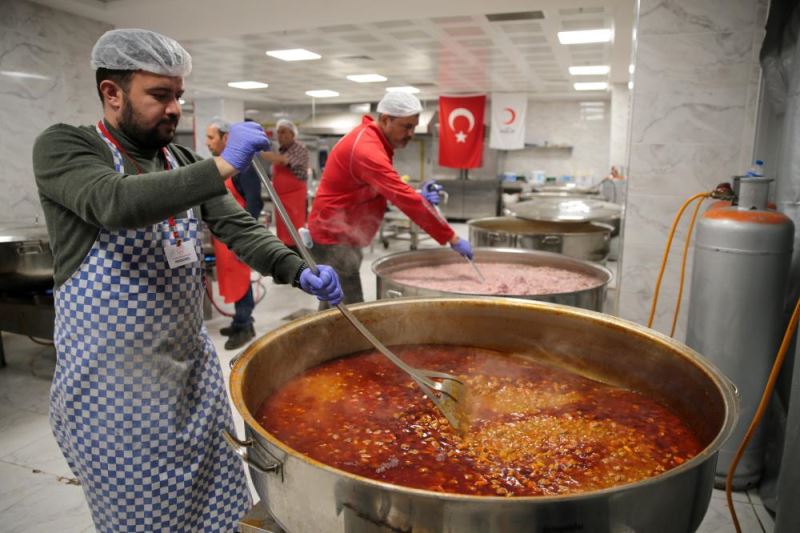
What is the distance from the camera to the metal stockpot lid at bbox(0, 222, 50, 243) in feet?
9.56

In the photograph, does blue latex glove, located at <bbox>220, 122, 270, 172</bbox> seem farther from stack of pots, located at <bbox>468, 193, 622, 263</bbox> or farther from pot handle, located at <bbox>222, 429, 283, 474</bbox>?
stack of pots, located at <bbox>468, 193, 622, 263</bbox>

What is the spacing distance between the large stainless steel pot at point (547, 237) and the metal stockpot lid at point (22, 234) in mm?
2924

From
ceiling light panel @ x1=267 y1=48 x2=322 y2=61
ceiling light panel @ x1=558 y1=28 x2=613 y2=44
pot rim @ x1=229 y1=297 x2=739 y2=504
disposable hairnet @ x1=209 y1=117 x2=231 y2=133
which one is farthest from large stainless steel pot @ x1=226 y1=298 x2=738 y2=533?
ceiling light panel @ x1=267 y1=48 x2=322 y2=61

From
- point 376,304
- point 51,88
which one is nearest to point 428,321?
point 376,304

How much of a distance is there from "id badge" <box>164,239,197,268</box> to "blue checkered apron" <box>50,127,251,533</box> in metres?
0.02

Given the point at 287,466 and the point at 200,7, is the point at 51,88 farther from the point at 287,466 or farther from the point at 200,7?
the point at 287,466

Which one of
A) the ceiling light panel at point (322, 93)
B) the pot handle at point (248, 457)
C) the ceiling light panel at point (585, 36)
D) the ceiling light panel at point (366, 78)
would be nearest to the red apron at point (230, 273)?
the pot handle at point (248, 457)

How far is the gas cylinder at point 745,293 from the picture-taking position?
2.14 meters

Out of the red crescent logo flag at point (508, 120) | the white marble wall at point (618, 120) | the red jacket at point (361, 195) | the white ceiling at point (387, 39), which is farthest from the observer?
the red crescent logo flag at point (508, 120)

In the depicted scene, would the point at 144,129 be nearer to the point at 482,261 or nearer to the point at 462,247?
the point at 462,247

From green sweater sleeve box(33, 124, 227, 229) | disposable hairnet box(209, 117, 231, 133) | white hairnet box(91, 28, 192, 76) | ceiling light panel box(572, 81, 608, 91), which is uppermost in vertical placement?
ceiling light panel box(572, 81, 608, 91)

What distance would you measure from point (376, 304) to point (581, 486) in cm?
82

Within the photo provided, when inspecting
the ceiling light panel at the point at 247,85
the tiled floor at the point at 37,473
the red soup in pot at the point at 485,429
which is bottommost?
the tiled floor at the point at 37,473

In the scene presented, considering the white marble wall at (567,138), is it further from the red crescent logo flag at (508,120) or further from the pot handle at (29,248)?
the pot handle at (29,248)
